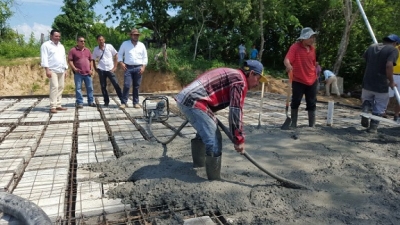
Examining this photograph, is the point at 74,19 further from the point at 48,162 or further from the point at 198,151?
the point at 198,151

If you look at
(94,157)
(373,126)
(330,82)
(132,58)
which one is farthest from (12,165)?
(330,82)

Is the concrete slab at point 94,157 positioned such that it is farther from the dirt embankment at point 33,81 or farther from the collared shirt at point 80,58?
the dirt embankment at point 33,81

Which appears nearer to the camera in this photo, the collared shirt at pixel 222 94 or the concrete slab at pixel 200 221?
the concrete slab at pixel 200 221

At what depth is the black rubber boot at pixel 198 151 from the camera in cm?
282

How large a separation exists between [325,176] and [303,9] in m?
15.6

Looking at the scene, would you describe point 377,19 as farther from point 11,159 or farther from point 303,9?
point 11,159

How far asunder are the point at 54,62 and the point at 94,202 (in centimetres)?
406

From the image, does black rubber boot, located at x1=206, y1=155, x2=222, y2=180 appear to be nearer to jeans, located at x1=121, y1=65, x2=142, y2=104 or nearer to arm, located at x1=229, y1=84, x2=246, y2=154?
arm, located at x1=229, y1=84, x2=246, y2=154

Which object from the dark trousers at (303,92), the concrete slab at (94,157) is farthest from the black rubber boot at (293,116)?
the concrete slab at (94,157)

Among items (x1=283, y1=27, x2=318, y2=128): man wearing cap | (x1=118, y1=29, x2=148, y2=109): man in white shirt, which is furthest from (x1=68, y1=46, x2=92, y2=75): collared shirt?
(x1=283, y1=27, x2=318, y2=128): man wearing cap

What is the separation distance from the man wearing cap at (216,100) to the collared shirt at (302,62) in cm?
214

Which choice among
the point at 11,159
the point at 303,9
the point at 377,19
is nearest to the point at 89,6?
the point at 303,9

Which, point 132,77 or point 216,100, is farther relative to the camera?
point 132,77

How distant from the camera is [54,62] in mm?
5648
